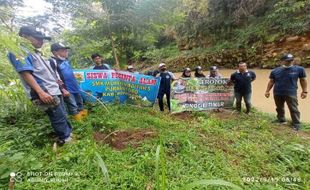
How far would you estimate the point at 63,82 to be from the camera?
4438 mm

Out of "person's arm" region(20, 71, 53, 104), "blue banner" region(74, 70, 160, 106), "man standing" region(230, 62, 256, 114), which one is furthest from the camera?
"man standing" region(230, 62, 256, 114)

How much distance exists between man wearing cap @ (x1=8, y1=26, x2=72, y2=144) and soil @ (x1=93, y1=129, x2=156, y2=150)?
0.55 meters

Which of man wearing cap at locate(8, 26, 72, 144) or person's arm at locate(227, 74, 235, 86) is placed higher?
man wearing cap at locate(8, 26, 72, 144)

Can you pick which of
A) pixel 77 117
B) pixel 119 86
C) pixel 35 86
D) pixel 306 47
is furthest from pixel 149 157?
pixel 306 47

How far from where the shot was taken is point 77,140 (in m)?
3.56

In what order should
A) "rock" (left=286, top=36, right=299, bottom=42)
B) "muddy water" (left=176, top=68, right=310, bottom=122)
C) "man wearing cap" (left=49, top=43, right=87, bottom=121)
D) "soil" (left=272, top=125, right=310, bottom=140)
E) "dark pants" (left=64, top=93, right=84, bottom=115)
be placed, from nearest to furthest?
"dark pants" (left=64, top=93, right=84, bottom=115) < "man wearing cap" (left=49, top=43, right=87, bottom=121) < "soil" (left=272, top=125, right=310, bottom=140) < "muddy water" (left=176, top=68, right=310, bottom=122) < "rock" (left=286, top=36, right=299, bottom=42)

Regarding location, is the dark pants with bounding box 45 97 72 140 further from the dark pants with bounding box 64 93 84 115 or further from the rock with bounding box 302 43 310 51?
the rock with bounding box 302 43 310 51

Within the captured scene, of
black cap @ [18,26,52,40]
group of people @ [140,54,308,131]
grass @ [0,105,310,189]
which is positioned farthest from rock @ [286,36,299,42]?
black cap @ [18,26,52,40]

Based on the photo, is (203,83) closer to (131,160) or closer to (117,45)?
(117,45)

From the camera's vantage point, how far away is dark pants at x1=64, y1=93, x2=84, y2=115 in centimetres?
420

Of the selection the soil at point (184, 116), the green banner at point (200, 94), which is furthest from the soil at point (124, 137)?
the green banner at point (200, 94)

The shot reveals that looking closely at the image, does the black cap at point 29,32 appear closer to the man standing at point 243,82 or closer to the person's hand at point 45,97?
the person's hand at point 45,97

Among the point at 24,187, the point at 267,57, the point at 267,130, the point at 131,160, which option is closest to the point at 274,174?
the point at 131,160

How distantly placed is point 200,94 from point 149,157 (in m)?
3.73
